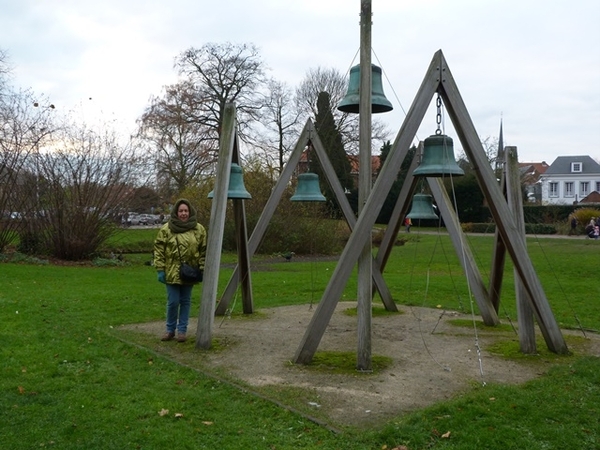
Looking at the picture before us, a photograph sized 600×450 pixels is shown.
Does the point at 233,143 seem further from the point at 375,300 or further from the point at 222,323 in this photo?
the point at 375,300

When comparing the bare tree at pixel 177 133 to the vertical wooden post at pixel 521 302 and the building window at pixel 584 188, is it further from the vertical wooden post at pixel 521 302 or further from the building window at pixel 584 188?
the building window at pixel 584 188

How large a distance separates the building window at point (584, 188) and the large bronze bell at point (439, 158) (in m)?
77.2

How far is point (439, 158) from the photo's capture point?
6.76 meters

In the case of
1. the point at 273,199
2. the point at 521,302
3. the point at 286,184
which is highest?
the point at 286,184

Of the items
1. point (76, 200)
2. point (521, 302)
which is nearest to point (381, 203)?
point (521, 302)

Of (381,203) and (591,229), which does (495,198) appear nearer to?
(381,203)

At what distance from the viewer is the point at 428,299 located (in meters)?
12.4

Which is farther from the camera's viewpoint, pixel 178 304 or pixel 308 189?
pixel 308 189

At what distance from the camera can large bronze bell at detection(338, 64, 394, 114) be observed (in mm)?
7227

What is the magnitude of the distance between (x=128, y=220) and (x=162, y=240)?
54.6 feet

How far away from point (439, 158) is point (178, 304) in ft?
11.9

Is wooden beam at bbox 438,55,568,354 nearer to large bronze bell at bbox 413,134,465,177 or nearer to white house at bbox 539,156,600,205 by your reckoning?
large bronze bell at bbox 413,134,465,177

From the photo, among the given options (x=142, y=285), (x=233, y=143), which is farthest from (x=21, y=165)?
(x=233, y=143)

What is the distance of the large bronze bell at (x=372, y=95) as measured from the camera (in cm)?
723
